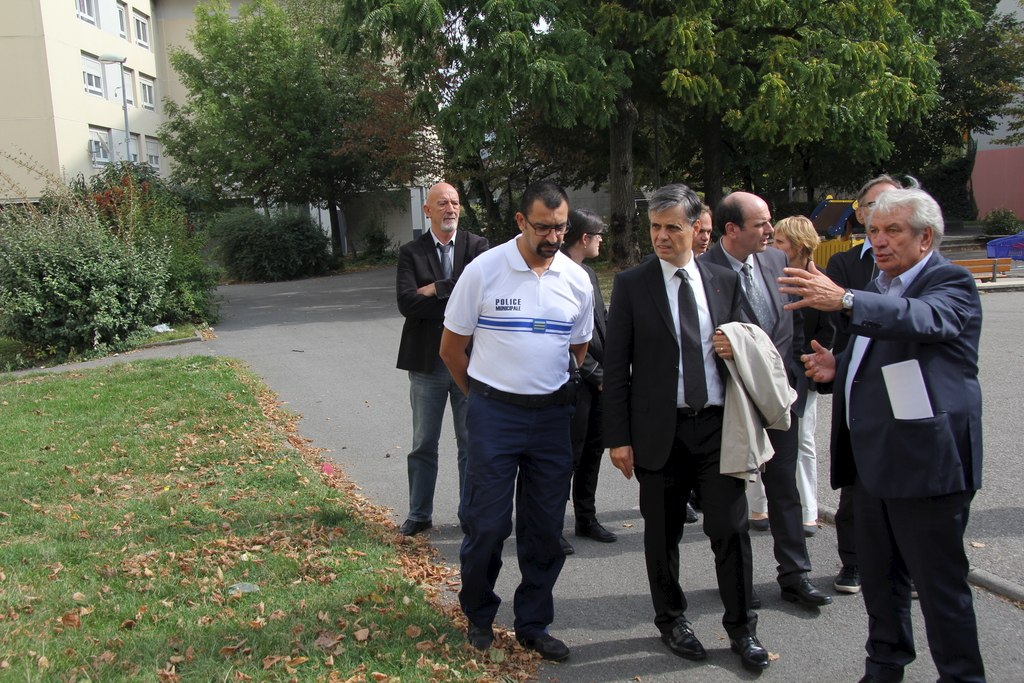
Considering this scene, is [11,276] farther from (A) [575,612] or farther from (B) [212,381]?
(A) [575,612]

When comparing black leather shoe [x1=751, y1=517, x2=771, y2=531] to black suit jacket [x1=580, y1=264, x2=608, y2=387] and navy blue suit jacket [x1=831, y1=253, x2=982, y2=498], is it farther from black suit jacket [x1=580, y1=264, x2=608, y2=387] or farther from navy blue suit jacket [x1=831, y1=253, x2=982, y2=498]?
navy blue suit jacket [x1=831, y1=253, x2=982, y2=498]

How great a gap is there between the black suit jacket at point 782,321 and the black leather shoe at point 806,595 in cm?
98

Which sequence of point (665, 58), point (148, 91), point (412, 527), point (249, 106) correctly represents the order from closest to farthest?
point (412, 527) → point (665, 58) → point (249, 106) → point (148, 91)

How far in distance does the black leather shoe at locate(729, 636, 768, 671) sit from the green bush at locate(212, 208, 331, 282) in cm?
2801

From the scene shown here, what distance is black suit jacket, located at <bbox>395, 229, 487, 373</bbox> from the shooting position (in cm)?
502

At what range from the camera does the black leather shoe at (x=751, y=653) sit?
357 cm

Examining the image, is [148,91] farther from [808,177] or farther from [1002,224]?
[1002,224]

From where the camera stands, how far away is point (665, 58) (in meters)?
17.5

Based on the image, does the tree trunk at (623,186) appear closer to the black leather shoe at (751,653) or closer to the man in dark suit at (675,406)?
the man in dark suit at (675,406)

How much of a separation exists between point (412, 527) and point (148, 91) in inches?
1762

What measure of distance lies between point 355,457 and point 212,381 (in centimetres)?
380

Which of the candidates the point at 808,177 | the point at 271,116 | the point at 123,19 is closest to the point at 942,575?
the point at 808,177

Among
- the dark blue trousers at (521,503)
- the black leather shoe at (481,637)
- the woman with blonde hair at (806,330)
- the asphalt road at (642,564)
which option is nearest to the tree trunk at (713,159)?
the asphalt road at (642,564)

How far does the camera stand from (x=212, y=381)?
33.8 ft
